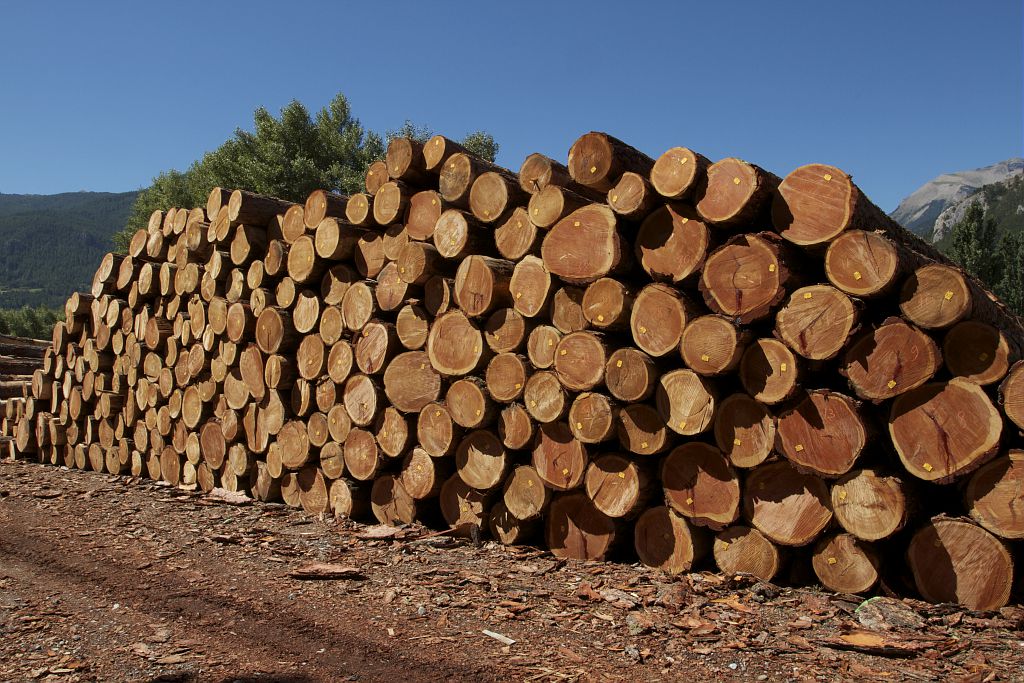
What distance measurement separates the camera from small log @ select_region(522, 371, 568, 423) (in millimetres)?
4496

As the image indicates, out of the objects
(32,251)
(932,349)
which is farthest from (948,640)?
(32,251)

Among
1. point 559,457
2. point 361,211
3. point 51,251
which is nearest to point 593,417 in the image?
point 559,457

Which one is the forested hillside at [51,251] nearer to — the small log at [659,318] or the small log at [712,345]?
Result: the small log at [659,318]

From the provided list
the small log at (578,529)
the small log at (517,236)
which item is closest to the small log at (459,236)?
the small log at (517,236)

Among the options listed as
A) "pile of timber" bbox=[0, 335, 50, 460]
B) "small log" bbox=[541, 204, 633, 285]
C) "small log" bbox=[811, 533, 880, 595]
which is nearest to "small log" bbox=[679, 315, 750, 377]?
"small log" bbox=[541, 204, 633, 285]

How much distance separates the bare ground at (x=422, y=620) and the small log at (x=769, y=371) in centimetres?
108

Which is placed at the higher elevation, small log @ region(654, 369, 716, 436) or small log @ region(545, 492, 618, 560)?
small log @ region(654, 369, 716, 436)

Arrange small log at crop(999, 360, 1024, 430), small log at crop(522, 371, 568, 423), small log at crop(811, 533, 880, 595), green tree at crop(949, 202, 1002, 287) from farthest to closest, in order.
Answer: green tree at crop(949, 202, 1002, 287)
small log at crop(522, 371, 568, 423)
small log at crop(811, 533, 880, 595)
small log at crop(999, 360, 1024, 430)

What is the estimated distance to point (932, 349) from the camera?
134 inches

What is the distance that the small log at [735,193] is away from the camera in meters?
3.84

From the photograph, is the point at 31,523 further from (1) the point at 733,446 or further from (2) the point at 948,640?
(2) the point at 948,640

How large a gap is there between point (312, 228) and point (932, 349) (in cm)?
472

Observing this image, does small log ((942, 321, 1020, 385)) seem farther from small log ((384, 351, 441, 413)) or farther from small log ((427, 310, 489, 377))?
small log ((384, 351, 441, 413))

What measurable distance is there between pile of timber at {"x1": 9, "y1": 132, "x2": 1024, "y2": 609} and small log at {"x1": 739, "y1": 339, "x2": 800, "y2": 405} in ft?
0.04
